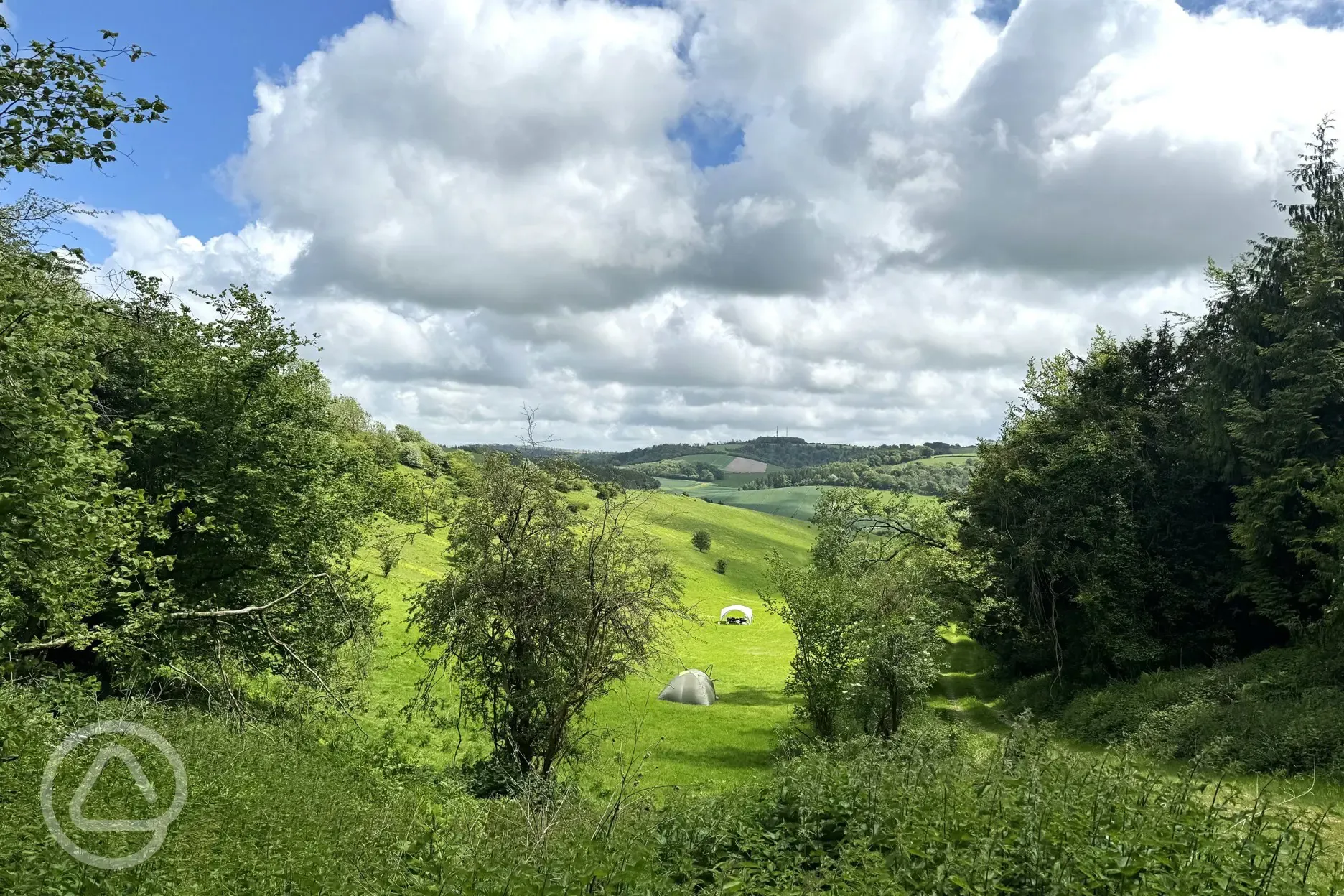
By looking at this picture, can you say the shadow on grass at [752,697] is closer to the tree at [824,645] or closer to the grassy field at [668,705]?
the grassy field at [668,705]

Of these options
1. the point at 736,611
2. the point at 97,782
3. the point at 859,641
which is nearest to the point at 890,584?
the point at 859,641

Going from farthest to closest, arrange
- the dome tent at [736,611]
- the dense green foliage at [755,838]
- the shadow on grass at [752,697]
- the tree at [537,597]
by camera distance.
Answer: the dome tent at [736,611] → the shadow on grass at [752,697] → the tree at [537,597] → the dense green foliage at [755,838]

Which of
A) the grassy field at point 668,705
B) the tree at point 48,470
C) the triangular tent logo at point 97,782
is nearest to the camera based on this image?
the triangular tent logo at point 97,782

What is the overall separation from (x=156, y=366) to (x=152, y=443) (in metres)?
2.29

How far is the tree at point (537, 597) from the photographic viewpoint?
707 inches

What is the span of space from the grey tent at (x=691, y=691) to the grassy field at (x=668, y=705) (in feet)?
2.06

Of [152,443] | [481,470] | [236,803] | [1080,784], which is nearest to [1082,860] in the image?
[1080,784]

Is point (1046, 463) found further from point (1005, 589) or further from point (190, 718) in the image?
point (190, 718)

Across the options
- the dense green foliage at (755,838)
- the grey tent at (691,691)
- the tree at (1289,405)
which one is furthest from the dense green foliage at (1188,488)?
the dense green foliage at (755,838)

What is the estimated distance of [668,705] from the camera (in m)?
42.4

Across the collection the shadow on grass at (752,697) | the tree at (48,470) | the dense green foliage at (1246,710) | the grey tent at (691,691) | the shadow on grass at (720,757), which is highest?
the tree at (48,470)

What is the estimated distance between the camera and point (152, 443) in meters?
22.0

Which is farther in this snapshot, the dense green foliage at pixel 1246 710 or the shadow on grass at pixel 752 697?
the shadow on grass at pixel 752 697

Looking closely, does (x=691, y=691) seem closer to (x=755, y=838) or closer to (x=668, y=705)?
(x=668, y=705)
